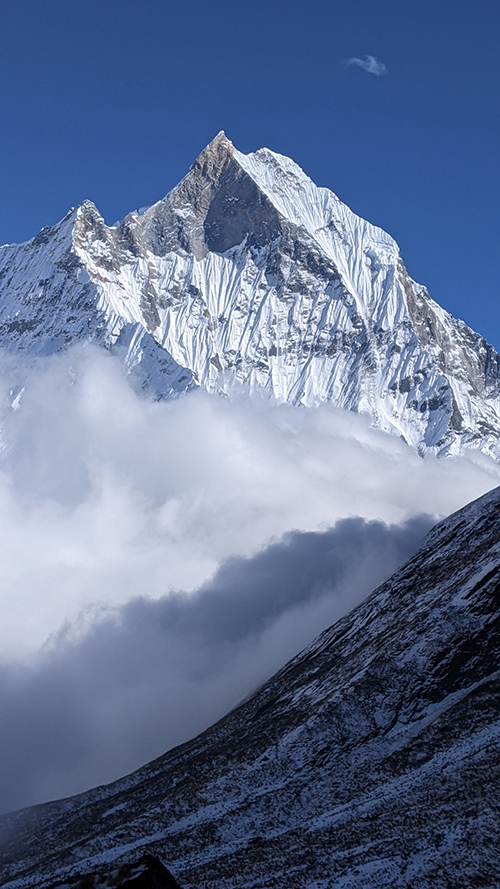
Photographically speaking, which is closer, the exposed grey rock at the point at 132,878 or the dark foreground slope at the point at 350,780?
the exposed grey rock at the point at 132,878

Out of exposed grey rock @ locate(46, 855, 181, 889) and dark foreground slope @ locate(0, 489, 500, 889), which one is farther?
dark foreground slope @ locate(0, 489, 500, 889)

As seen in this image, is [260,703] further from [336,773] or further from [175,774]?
[336,773]

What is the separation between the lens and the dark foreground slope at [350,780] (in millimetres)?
65438

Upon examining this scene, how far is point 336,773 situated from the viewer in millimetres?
88188

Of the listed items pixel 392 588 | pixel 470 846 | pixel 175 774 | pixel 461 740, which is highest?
pixel 392 588

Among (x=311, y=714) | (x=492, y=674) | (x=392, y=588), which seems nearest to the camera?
(x=492, y=674)

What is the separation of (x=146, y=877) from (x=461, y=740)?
42.1 meters

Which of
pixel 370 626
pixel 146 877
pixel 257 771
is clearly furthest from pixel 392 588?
pixel 146 877

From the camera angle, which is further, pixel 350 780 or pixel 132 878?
pixel 350 780

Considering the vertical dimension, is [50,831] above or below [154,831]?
above

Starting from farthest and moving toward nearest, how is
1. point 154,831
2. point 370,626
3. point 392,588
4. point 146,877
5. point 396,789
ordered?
point 392,588, point 370,626, point 154,831, point 396,789, point 146,877

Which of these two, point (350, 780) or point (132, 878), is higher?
point (132, 878)

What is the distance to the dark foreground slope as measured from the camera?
65.4 meters

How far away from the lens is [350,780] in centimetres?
8419
